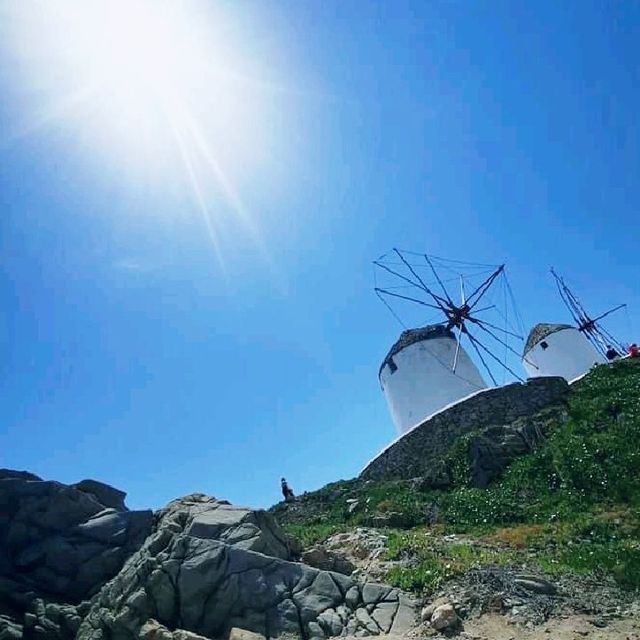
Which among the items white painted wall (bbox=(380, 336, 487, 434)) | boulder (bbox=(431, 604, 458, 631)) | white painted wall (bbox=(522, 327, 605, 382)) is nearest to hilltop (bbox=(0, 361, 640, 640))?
boulder (bbox=(431, 604, 458, 631))

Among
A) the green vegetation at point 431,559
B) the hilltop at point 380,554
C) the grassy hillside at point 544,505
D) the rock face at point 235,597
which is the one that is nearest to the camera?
the hilltop at point 380,554

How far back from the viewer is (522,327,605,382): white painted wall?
37969mm

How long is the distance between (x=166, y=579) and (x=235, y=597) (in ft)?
5.60

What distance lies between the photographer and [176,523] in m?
14.3

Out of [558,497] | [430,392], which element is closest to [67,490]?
[558,497]

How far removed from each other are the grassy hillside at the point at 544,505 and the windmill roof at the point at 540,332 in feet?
47.0

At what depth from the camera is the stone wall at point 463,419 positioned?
2591cm

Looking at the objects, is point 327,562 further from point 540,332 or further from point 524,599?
point 540,332

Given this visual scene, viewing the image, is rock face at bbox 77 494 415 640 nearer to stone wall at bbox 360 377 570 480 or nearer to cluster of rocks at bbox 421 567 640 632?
cluster of rocks at bbox 421 567 640 632

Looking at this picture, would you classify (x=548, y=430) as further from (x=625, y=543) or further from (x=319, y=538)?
(x=319, y=538)

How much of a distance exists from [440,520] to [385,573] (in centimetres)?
652

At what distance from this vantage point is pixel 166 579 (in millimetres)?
11328

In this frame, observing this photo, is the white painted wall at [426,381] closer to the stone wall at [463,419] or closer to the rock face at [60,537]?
the stone wall at [463,419]

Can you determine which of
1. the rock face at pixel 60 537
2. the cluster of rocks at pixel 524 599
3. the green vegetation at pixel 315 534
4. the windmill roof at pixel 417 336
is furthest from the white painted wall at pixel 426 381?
the cluster of rocks at pixel 524 599
